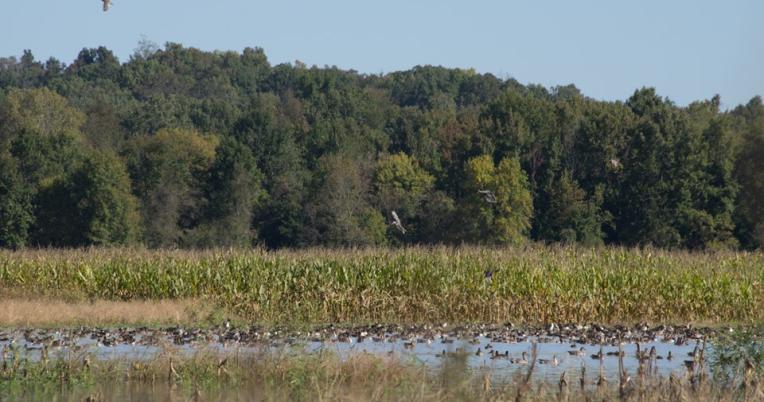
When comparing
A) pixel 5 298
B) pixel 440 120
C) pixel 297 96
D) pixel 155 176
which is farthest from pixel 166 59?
pixel 5 298

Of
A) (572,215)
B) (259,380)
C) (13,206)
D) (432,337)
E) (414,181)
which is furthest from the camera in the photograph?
(414,181)

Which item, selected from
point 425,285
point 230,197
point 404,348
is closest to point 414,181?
point 230,197

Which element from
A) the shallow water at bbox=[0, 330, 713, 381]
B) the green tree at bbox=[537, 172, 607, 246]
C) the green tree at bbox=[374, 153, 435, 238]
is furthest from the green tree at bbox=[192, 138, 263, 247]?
the shallow water at bbox=[0, 330, 713, 381]

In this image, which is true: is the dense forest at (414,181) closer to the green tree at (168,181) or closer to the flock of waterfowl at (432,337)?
the green tree at (168,181)

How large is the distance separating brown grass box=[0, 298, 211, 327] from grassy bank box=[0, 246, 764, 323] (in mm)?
1241

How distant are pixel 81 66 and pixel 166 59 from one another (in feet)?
32.5

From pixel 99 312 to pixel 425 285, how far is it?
8.30 m

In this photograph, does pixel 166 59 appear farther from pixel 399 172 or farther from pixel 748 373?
pixel 748 373

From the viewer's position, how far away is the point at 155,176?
80.7 metres

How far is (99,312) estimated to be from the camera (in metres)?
32.0

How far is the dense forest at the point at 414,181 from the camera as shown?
72812 mm

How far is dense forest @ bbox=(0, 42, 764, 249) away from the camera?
239 ft

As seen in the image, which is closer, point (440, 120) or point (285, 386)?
point (285, 386)

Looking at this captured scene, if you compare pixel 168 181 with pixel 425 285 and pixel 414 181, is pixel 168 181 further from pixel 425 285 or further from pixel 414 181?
pixel 425 285
